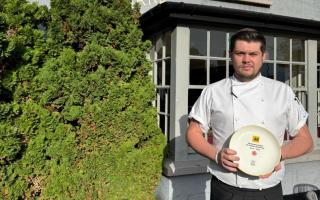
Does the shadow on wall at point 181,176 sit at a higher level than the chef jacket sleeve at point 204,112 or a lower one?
lower

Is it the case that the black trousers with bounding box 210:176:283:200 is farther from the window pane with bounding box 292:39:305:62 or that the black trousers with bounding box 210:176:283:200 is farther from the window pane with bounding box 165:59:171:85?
the window pane with bounding box 292:39:305:62

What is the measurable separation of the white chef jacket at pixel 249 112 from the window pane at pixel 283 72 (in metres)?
3.28

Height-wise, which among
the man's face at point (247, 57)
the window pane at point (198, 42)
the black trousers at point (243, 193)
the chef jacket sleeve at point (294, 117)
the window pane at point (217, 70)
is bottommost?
the black trousers at point (243, 193)

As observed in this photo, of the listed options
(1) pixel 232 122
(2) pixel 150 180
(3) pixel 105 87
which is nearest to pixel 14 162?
(3) pixel 105 87

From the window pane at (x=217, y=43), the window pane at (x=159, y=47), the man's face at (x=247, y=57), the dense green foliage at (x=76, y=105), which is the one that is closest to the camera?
the man's face at (x=247, y=57)

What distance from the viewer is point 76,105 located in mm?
3199

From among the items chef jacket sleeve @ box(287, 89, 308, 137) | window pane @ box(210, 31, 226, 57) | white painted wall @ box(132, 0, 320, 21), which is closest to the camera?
chef jacket sleeve @ box(287, 89, 308, 137)

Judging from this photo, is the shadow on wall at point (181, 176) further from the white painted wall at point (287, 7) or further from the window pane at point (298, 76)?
the window pane at point (298, 76)

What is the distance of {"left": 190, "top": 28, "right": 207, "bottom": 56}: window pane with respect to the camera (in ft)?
14.4

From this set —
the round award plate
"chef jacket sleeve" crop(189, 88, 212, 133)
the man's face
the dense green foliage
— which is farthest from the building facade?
the round award plate

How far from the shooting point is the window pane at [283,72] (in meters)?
5.18

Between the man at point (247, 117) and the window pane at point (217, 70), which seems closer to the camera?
the man at point (247, 117)

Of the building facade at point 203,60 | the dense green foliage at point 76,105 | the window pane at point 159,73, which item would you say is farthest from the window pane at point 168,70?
the dense green foliage at point 76,105

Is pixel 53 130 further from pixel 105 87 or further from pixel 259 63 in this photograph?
pixel 259 63
